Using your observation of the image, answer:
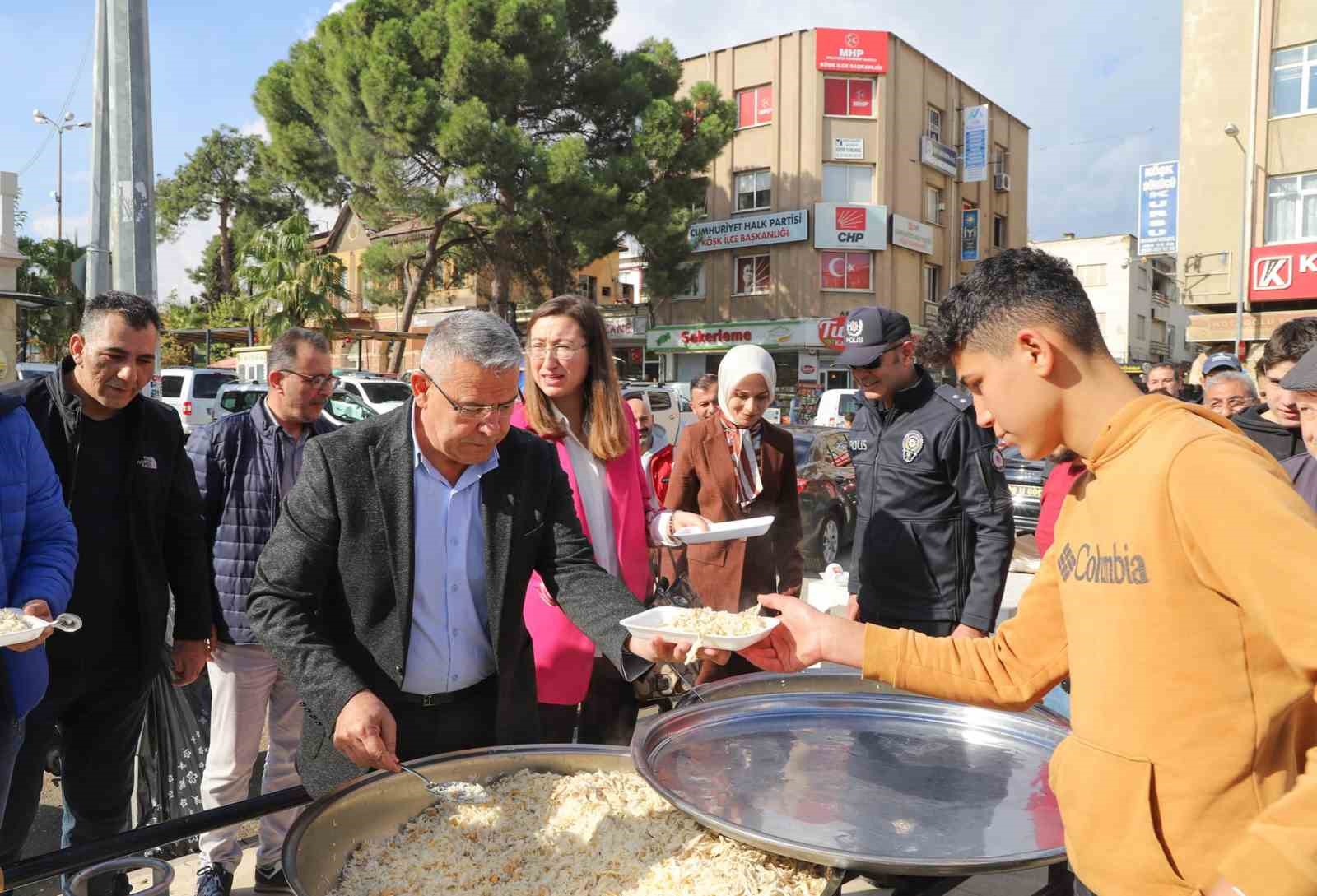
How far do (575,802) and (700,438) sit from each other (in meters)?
2.45

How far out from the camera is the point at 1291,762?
1.28 m

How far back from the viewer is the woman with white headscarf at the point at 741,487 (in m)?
4.11

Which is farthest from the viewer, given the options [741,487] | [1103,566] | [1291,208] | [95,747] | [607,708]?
[1291,208]

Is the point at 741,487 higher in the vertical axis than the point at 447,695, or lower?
higher

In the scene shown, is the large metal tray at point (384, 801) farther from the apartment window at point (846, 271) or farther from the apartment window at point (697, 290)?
the apartment window at point (697, 290)

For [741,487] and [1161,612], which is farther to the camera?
[741,487]

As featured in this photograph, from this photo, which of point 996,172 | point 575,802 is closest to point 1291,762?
point 575,802

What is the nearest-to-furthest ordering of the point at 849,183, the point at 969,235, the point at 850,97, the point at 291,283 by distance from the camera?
the point at 291,283 → the point at 850,97 → the point at 849,183 → the point at 969,235

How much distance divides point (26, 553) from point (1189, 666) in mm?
2856

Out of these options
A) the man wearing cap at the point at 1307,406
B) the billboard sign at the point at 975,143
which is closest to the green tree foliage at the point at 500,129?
the billboard sign at the point at 975,143

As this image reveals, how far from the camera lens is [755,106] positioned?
32.9 metres

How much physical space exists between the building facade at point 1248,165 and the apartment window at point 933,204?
10834 mm

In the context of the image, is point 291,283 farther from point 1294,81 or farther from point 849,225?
point 1294,81

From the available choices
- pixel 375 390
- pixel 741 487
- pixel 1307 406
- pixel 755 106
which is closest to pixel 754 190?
pixel 755 106
